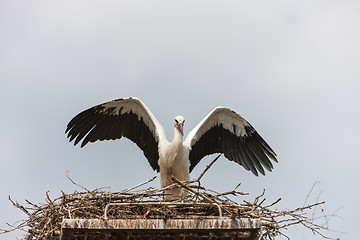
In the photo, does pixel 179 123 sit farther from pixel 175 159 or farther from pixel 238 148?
pixel 238 148

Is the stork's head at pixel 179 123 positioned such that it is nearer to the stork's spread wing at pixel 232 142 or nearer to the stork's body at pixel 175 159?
the stork's body at pixel 175 159

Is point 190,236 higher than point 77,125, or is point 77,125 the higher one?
point 77,125

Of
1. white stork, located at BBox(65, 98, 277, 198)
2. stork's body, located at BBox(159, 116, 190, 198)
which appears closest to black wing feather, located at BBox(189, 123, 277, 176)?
white stork, located at BBox(65, 98, 277, 198)

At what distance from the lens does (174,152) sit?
8.73 metres

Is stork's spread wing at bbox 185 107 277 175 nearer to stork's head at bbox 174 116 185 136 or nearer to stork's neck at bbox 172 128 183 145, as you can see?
stork's head at bbox 174 116 185 136

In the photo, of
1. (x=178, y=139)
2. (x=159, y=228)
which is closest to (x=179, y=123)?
(x=178, y=139)

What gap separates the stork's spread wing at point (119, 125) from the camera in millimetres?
9500

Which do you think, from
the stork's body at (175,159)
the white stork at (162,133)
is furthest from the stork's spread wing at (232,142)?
the stork's body at (175,159)

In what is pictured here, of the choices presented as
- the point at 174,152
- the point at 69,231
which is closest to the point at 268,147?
the point at 174,152

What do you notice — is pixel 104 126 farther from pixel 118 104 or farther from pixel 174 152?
pixel 174 152

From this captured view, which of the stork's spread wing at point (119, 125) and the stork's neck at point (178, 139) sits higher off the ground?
the stork's spread wing at point (119, 125)

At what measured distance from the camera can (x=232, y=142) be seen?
9891 mm

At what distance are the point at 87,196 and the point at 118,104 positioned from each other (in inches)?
111

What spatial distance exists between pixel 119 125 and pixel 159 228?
3940mm
